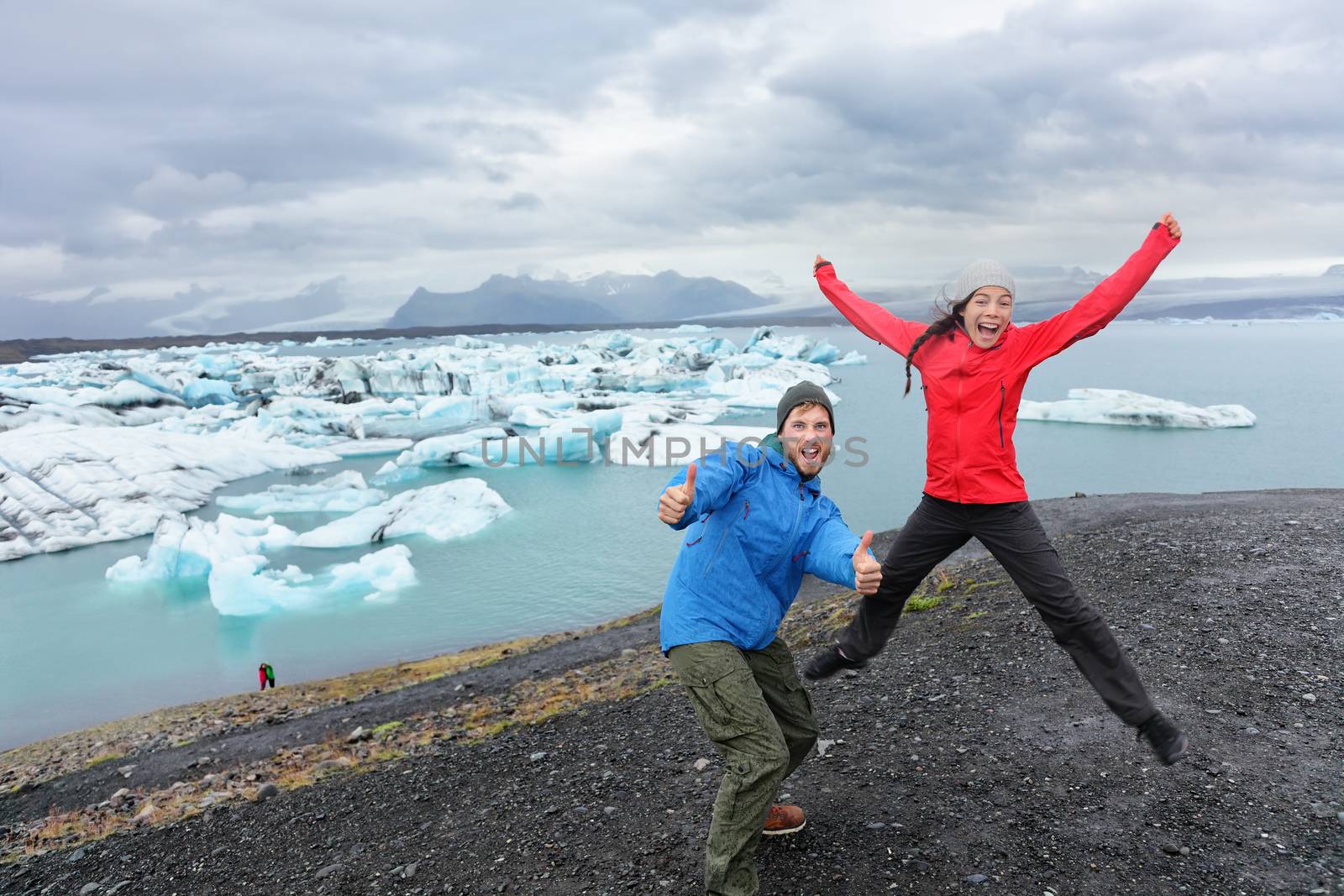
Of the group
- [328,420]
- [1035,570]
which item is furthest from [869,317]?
[328,420]

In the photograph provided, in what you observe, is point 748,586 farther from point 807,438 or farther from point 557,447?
point 557,447

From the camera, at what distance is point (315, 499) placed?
1977cm

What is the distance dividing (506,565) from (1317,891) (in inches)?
556

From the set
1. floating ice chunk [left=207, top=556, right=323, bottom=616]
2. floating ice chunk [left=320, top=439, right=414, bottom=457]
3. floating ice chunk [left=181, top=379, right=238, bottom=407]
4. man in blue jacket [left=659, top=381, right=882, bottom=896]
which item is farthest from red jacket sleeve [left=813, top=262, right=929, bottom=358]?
floating ice chunk [left=181, top=379, right=238, bottom=407]

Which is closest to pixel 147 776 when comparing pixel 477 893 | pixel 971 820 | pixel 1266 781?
pixel 477 893

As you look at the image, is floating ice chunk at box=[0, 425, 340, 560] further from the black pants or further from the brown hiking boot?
the black pants

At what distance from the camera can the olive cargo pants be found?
8.38ft

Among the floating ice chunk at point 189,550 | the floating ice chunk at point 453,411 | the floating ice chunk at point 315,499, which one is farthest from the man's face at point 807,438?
the floating ice chunk at point 453,411

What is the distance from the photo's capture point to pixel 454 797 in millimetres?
4418

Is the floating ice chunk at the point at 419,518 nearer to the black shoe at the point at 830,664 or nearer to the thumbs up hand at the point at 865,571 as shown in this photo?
the black shoe at the point at 830,664

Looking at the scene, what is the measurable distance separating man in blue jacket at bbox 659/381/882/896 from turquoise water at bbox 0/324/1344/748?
958cm

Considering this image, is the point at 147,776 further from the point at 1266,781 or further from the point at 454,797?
the point at 1266,781

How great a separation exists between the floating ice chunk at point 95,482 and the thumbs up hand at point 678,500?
814 inches

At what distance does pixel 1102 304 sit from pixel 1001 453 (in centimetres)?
69
